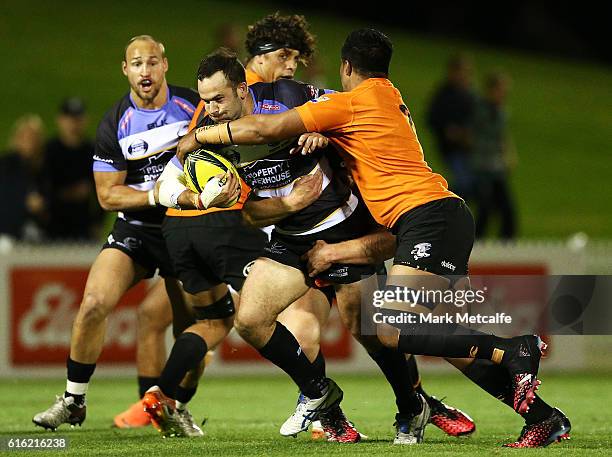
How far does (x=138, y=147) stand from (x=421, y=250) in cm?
233

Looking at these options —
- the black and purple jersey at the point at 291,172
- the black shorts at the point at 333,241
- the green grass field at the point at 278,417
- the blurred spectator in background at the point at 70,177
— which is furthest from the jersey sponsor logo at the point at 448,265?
the blurred spectator in background at the point at 70,177

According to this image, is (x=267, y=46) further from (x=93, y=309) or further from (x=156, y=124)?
(x=93, y=309)

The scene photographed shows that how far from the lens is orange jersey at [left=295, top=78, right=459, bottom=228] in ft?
23.4

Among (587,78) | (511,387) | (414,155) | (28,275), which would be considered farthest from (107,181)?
(587,78)

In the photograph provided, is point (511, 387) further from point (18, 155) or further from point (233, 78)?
point (18, 155)

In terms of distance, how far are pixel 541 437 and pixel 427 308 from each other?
0.91 m

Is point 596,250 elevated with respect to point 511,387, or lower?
lower

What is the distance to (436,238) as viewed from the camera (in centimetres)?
705

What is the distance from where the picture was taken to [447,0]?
41.7 m

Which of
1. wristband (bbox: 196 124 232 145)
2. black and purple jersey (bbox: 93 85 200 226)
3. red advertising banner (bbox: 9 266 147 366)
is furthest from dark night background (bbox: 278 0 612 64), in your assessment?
wristband (bbox: 196 124 232 145)

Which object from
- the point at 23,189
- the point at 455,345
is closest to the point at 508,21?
the point at 23,189

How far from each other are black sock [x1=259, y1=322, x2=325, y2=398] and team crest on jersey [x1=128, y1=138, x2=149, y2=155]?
167 centimetres

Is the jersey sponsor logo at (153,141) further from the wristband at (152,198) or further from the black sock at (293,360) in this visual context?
the black sock at (293,360)

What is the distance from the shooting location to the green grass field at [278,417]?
7.02m
